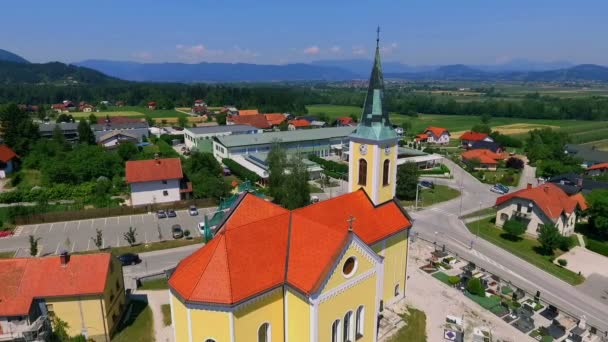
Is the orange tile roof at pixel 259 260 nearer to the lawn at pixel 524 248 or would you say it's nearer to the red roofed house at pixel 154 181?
the lawn at pixel 524 248

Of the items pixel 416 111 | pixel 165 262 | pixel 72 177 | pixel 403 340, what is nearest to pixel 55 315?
pixel 165 262

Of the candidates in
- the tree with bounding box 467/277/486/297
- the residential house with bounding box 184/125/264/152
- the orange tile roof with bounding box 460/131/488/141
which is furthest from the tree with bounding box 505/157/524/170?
the residential house with bounding box 184/125/264/152

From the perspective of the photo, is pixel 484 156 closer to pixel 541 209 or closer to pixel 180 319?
pixel 541 209

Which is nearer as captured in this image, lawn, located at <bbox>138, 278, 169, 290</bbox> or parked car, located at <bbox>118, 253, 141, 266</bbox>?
lawn, located at <bbox>138, 278, 169, 290</bbox>

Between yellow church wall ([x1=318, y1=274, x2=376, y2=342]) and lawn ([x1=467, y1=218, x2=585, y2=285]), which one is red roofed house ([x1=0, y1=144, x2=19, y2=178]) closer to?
yellow church wall ([x1=318, y1=274, x2=376, y2=342])

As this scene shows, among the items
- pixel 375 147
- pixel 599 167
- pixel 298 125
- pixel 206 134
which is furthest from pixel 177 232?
pixel 298 125

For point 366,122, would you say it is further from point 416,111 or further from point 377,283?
point 416,111

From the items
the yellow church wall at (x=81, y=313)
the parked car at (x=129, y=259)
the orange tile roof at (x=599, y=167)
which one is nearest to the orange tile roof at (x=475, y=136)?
the orange tile roof at (x=599, y=167)
